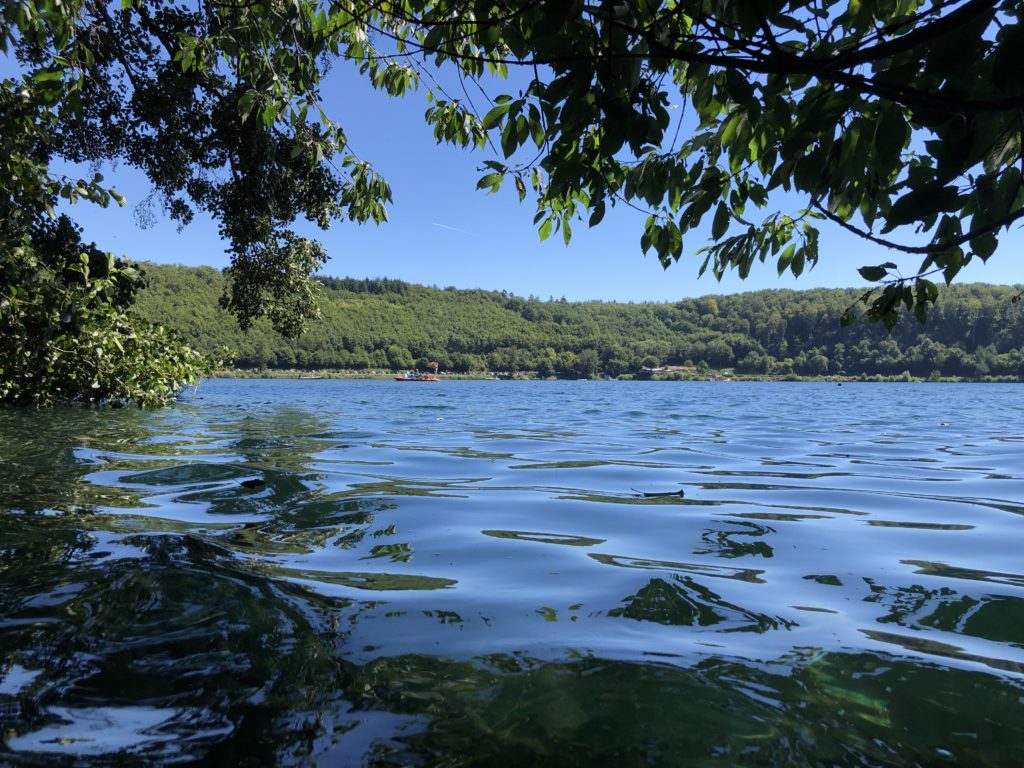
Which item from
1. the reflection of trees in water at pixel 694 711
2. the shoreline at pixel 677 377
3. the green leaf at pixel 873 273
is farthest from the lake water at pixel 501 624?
the shoreline at pixel 677 377

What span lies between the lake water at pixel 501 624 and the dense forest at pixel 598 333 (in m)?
68.1

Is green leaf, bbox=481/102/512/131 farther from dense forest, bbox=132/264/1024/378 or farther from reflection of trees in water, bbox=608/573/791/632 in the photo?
dense forest, bbox=132/264/1024/378

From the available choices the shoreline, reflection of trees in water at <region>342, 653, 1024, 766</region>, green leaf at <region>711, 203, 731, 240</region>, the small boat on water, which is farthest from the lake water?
the small boat on water

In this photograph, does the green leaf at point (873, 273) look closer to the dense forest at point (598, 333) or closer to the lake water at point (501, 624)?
the lake water at point (501, 624)

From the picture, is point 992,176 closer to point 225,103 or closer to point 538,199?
point 538,199

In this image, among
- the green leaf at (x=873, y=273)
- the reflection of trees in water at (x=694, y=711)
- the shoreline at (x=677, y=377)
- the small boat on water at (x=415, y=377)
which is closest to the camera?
Answer: the reflection of trees in water at (x=694, y=711)

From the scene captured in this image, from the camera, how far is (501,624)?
275 centimetres

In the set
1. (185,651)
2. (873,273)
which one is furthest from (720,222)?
(185,651)

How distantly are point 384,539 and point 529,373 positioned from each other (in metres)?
129

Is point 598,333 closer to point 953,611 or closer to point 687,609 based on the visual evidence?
point 953,611

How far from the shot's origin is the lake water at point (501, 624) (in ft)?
6.04

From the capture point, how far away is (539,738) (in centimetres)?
186

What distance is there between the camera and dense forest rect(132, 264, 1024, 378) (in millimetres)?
88750

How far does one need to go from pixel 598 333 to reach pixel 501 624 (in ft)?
488
